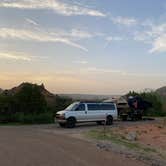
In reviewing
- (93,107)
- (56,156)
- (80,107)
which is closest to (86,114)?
(80,107)

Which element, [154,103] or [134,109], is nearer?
[134,109]

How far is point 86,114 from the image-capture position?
3519cm

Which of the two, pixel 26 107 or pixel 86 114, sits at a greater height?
pixel 26 107

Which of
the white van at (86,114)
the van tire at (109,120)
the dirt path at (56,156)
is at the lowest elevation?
the dirt path at (56,156)

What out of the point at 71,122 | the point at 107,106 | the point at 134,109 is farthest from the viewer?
the point at 134,109

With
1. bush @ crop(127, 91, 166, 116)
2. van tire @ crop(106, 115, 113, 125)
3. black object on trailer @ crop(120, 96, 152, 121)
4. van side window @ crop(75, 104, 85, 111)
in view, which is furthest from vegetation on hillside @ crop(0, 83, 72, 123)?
bush @ crop(127, 91, 166, 116)

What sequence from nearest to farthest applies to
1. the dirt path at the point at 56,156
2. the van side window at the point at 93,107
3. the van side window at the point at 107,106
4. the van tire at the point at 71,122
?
the dirt path at the point at 56,156 < the van tire at the point at 71,122 < the van side window at the point at 93,107 < the van side window at the point at 107,106

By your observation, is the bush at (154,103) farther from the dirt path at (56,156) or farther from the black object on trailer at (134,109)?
the dirt path at (56,156)

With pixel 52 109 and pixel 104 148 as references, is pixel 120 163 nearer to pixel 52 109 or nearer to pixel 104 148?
pixel 104 148

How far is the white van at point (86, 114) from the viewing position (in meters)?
33.8

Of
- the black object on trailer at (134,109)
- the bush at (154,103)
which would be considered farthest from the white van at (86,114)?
the bush at (154,103)

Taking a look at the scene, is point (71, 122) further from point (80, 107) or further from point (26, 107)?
point (26, 107)

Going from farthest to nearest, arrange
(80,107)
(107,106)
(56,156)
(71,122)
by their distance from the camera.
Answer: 1. (107,106)
2. (80,107)
3. (71,122)
4. (56,156)

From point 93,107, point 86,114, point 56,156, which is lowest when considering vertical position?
point 56,156
